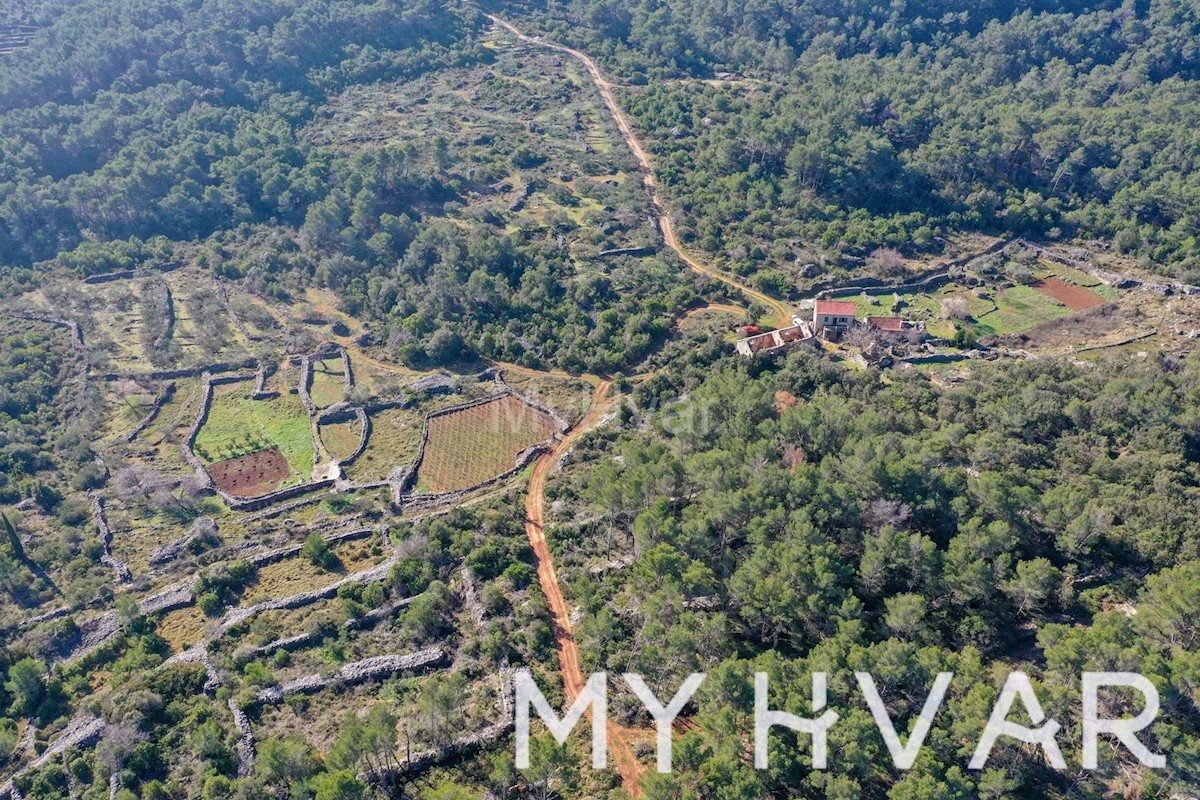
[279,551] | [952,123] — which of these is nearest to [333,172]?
[279,551]

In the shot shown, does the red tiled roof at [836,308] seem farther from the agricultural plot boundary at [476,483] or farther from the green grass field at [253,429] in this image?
the green grass field at [253,429]

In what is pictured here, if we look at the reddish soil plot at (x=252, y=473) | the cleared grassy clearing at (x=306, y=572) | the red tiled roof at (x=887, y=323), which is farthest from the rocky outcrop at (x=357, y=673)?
the red tiled roof at (x=887, y=323)

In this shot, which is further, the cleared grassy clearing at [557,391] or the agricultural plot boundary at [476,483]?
the cleared grassy clearing at [557,391]

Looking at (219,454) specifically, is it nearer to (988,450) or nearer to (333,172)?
(333,172)

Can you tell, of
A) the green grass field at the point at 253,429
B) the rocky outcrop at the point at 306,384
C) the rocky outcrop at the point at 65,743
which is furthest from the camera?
the rocky outcrop at the point at 306,384

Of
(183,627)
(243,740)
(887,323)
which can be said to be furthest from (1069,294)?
(183,627)

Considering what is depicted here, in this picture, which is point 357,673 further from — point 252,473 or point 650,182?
point 650,182
